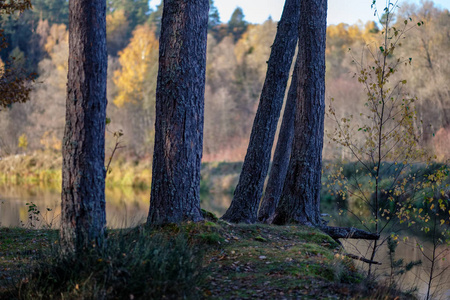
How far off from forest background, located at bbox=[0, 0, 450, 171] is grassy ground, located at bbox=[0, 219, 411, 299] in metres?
11.4

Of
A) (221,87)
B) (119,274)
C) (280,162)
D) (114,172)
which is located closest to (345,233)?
(280,162)

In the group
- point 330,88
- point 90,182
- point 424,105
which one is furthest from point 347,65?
point 90,182

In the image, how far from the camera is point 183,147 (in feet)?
18.0

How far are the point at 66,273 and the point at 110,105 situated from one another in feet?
91.9

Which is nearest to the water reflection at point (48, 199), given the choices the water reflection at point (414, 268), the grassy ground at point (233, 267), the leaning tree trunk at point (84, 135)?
the water reflection at point (414, 268)

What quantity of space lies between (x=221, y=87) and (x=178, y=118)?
29.9 m

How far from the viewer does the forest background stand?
72.0 ft

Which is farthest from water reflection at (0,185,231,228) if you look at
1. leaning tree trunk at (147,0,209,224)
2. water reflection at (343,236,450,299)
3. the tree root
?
leaning tree trunk at (147,0,209,224)

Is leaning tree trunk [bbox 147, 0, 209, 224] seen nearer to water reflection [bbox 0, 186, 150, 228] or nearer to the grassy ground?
the grassy ground

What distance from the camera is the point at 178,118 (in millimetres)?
5500

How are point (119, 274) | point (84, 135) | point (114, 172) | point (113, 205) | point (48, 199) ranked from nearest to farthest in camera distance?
point (119, 274) < point (84, 135) < point (48, 199) < point (113, 205) < point (114, 172)

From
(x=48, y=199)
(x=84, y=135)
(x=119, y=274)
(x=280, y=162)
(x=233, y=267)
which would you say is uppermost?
(x=84, y=135)

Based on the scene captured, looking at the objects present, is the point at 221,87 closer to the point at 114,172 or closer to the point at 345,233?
the point at 114,172

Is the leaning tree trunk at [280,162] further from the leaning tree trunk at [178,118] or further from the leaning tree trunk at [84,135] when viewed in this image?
the leaning tree trunk at [84,135]
